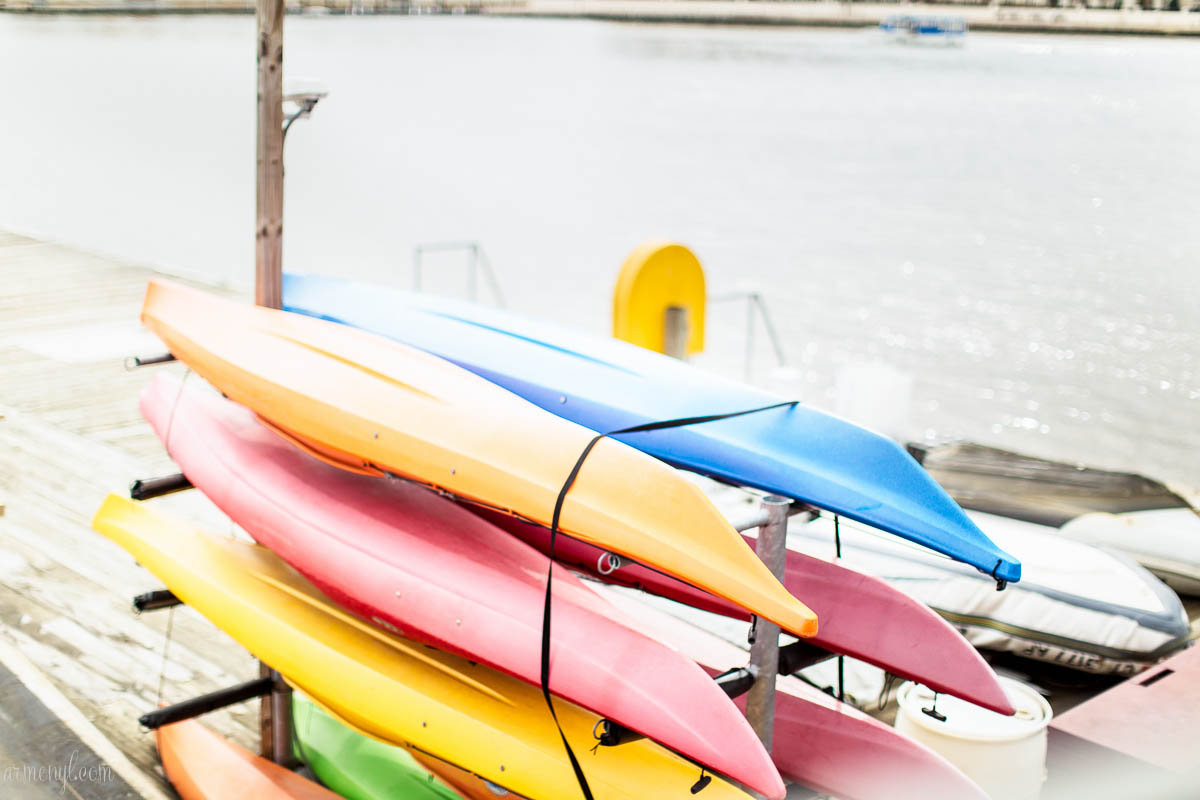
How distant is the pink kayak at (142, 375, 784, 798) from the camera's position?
1491 mm

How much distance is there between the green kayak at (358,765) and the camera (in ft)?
7.11

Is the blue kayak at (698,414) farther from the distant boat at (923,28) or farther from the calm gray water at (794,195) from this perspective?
the distant boat at (923,28)

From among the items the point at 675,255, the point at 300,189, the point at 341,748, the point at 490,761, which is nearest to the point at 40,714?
the point at 341,748

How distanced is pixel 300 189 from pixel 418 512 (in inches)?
714

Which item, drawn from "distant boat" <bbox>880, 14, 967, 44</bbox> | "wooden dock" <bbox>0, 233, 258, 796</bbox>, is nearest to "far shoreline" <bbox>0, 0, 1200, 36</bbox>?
"distant boat" <bbox>880, 14, 967, 44</bbox>

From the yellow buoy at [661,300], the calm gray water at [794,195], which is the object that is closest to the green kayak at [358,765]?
the yellow buoy at [661,300]

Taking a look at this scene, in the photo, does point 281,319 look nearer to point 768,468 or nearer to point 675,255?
point 768,468

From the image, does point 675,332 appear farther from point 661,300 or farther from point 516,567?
point 516,567

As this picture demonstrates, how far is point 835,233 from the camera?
17859 millimetres

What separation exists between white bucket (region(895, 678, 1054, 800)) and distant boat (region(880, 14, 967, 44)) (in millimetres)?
31876

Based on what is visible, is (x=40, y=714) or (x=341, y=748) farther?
(x=40, y=714)

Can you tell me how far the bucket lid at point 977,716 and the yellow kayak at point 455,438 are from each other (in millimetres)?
738

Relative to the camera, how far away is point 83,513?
11.1 feet

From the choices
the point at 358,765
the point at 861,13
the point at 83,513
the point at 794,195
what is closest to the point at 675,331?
the point at 83,513
